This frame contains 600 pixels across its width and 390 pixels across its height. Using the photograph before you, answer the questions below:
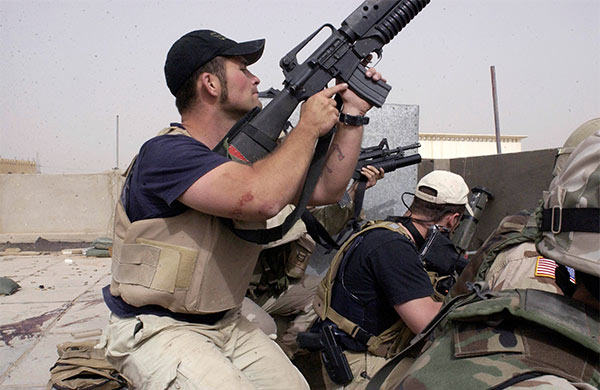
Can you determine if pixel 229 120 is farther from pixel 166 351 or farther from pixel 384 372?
pixel 384 372

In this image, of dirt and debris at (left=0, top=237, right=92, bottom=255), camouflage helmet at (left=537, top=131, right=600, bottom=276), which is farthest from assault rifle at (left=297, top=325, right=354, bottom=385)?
dirt and debris at (left=0, top=237, right=92, bottom=255)

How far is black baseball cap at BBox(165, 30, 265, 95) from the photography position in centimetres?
175

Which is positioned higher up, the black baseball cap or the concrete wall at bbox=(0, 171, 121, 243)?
the black baseball cap

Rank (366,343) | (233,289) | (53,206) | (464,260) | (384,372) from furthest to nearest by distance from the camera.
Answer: (53,206) → (464,260) → (366,343) → (233,289) → (384,372)

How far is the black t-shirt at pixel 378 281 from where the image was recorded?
188 cm

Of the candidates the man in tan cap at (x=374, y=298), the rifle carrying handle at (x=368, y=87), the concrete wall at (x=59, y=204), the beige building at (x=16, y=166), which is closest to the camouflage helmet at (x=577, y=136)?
the man in tan cap at (x=374, y=298)

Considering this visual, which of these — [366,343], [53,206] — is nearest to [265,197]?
[366,343]

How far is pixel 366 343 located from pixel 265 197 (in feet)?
2.96

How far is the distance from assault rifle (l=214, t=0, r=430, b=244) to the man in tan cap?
0.40 meters

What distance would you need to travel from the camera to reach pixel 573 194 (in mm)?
902

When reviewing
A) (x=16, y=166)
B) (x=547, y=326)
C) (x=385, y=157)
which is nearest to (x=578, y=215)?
(x=547, y=326)

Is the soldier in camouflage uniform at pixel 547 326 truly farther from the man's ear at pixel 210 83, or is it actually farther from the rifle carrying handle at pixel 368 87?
the man's ear at pixel 210 83

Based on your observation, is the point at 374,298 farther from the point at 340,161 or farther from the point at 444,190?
the point at 444,190

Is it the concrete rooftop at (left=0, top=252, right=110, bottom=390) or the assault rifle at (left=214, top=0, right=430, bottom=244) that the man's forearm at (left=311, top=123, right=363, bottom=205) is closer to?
the assault rifle at (left=214, top=0, right=430, bottom=244)
